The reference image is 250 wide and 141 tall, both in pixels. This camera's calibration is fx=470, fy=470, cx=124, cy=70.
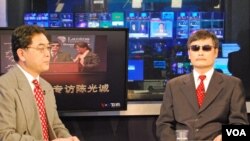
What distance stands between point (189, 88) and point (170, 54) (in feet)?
3.10

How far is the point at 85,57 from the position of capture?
4.05 m

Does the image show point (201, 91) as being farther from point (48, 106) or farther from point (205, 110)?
point (48, 106)

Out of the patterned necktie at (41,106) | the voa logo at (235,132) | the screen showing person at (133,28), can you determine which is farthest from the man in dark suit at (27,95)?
the screen showing person at (133,28)

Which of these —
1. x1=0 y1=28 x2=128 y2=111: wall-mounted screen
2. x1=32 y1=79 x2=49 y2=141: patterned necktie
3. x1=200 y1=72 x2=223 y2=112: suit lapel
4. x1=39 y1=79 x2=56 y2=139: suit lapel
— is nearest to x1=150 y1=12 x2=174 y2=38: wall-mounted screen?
x1=0 y1=28 x2=128 y2=111: wall-mounted screen

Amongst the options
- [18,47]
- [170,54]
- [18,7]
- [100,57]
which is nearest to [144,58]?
[170,54]

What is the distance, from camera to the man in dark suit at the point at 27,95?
280 cm

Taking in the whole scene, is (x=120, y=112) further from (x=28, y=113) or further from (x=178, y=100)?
(x=28, y=113)

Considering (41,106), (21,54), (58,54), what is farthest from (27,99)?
(58,54)

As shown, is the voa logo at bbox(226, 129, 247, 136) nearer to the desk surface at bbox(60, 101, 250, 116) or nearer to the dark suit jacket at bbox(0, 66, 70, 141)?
the dark suit jacket at bbox(0, 66, 70, 141)

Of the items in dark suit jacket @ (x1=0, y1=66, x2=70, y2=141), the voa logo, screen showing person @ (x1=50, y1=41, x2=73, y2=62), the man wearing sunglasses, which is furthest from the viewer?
screen showing person @ (x1=50, y1=41, x2=73, y2=62)

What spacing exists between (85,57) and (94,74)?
0.17m

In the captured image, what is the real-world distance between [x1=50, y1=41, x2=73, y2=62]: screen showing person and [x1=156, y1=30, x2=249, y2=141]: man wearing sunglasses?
98 centimetres

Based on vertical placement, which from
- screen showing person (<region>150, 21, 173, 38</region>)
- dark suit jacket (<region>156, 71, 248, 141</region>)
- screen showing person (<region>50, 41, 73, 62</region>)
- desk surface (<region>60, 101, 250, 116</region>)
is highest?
screen showing person (<region>150, 21, 173, 38</region>)

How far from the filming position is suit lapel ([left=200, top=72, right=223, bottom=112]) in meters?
3.48
